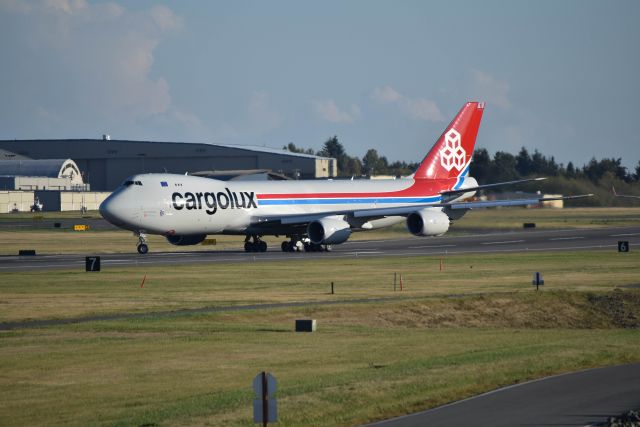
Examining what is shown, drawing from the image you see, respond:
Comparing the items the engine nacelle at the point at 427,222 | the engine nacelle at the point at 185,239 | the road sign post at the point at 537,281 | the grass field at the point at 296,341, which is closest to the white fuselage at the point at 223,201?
the engine nacelle at the point at 185,239

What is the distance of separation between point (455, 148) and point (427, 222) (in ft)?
48.6

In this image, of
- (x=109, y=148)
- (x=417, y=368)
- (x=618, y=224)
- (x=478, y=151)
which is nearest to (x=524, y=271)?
(x=417, y=368)

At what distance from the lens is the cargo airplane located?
70562 millimetres

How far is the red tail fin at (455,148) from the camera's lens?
283 feet

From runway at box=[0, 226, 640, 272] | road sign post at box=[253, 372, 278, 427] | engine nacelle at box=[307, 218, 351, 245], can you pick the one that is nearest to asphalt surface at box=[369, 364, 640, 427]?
road sign post at box=[253, 372, 278, 427]

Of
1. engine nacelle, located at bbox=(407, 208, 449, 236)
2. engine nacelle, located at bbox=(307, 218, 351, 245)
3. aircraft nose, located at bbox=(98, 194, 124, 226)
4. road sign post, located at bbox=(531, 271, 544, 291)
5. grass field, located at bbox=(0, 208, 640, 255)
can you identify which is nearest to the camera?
road sign post, located at bbox=(531, 271, 544, 291)

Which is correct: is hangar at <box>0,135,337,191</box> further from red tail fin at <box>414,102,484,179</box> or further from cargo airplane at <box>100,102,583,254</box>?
cargo airplane at <box>100,102,583,254</box>

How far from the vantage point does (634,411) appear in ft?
72.4

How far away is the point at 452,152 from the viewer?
87500mm

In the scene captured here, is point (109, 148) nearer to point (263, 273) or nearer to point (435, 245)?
point (435, 245)

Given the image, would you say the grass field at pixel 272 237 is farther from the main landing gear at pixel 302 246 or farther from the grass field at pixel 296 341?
the grass field at pixel 296 341

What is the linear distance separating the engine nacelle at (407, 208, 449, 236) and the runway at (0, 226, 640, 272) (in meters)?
1.41

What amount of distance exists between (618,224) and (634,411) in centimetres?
9213

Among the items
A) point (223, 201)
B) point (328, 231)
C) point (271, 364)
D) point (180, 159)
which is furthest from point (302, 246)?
point (180, 159)
